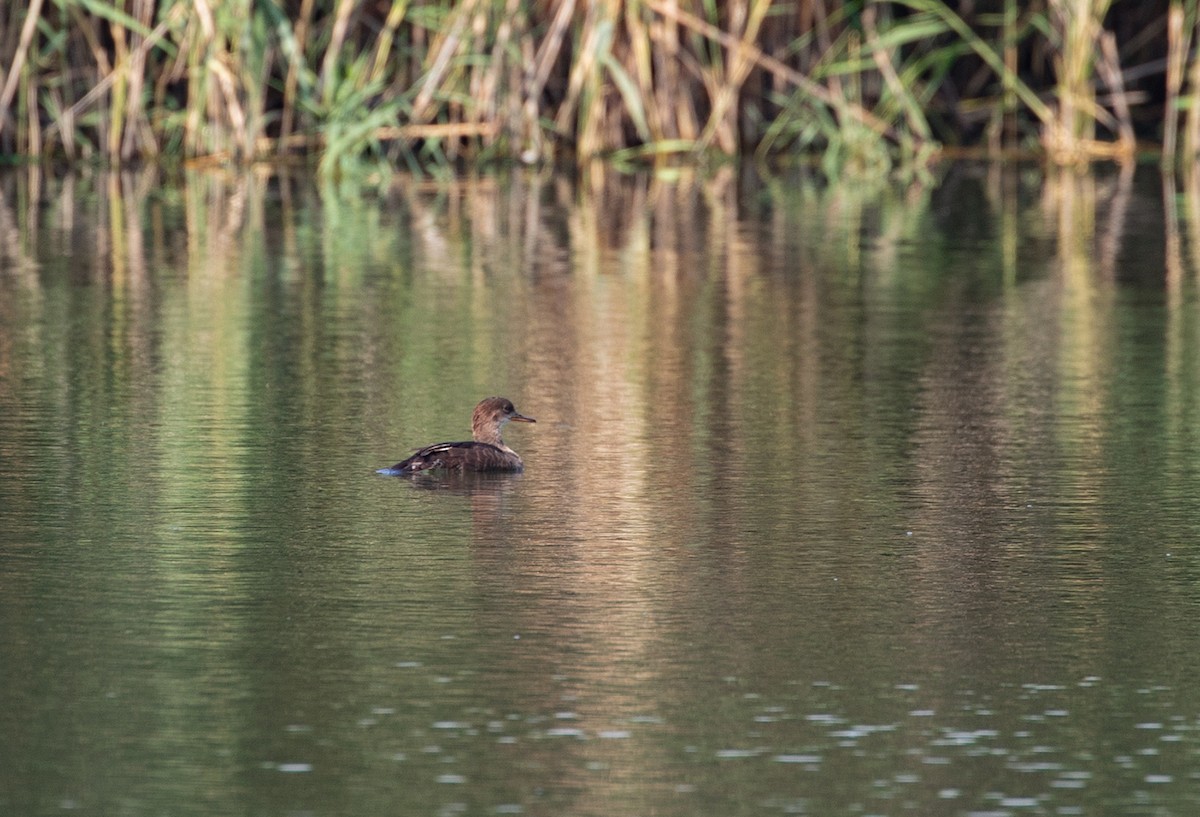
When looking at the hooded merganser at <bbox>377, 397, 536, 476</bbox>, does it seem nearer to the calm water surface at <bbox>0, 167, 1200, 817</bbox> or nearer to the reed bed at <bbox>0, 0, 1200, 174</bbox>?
the calm water surface at <bbox>0, 167, 1200, 817</bbox>

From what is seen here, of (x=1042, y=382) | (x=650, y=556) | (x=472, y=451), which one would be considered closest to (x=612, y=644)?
(x=650, y=556)

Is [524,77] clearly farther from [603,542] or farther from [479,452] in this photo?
[603,542]

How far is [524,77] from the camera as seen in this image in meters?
20.3

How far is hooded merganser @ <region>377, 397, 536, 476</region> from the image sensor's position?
26.0ft

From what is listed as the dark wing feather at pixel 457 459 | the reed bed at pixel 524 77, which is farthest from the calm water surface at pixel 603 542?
the reed bed at pixel 524 77

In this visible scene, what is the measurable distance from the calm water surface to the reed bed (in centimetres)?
546

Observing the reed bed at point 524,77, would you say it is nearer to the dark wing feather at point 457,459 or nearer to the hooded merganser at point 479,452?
the hooded merganser at point 479,452

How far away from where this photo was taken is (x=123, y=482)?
305 inches

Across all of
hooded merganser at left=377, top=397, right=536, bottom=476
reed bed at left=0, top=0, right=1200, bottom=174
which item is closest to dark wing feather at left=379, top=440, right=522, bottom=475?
hooded merganser at left=377, top=397, right=536, bottom=476

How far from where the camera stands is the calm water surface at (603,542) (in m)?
4.94

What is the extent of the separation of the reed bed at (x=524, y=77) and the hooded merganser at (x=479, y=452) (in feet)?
36.0

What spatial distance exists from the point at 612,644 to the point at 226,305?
681cm

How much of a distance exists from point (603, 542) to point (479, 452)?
44.3 inches

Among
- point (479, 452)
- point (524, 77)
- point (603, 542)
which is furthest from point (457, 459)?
point (524, 77)
